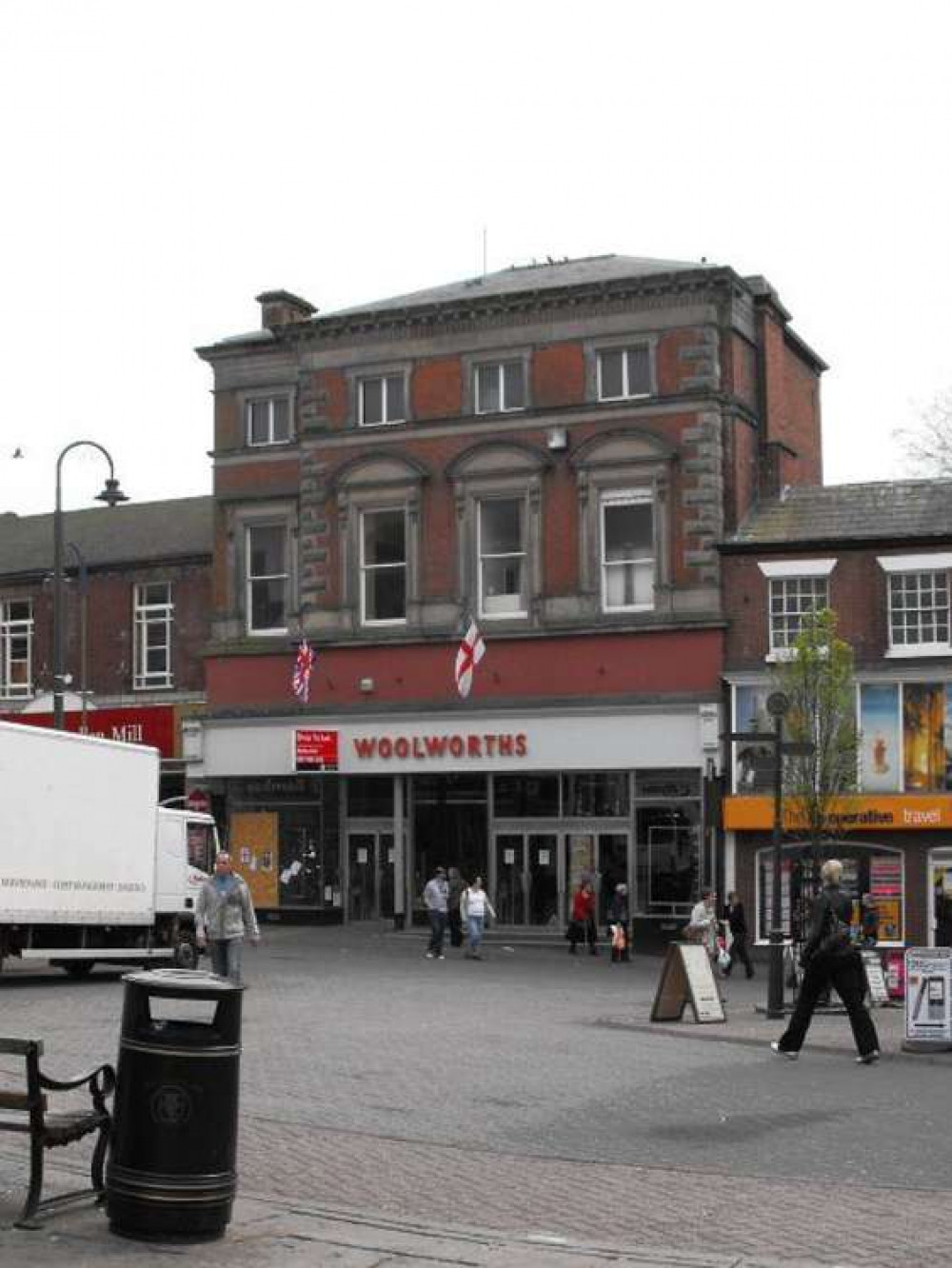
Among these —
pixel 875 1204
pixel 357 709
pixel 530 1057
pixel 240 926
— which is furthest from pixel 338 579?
pixel 875 1204

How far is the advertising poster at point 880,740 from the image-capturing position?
37844mm

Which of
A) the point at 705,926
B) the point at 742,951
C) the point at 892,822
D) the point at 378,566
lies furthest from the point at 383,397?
the point at 705,926

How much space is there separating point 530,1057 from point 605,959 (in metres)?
19.9

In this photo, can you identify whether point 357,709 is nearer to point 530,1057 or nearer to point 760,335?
point 760,335

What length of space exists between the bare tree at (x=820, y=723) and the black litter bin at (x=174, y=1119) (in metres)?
23.6

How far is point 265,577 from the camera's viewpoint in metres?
44.9

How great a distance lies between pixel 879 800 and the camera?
37.5 m

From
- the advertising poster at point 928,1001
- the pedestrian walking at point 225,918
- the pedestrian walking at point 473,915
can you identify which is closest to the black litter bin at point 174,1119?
the advertising poster at point 928,1001

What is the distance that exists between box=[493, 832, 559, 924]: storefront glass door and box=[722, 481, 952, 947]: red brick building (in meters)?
4.27

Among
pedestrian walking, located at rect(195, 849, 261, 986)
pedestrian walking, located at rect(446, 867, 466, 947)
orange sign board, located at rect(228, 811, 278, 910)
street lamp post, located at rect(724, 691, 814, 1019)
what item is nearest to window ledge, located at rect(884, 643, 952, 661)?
pedestrian walking, located at rect(446, 867, 466, 947)

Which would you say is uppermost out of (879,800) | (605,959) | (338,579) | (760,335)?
(760,335)

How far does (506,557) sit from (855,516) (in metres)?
7.61

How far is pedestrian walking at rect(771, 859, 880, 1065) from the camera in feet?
57.4

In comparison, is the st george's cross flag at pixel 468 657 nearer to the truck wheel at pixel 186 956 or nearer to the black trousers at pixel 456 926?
the black trousers at pixel 456 926
